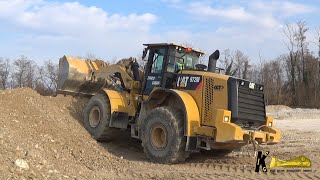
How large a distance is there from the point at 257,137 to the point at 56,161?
442 cm

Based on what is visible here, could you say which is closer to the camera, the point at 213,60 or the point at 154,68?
the point at 213,60

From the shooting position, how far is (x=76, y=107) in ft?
43.5

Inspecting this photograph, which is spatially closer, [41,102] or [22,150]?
[22,150]

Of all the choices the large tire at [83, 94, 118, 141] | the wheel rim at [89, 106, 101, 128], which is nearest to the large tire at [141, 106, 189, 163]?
the large tire at [83, 94, 118, 141]

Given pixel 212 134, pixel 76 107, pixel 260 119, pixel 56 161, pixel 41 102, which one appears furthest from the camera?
pixel 76 107

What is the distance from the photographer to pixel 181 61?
11.4 metres

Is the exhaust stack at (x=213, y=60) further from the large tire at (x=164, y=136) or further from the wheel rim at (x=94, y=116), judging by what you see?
the wheel rim at (x=94, y=116)

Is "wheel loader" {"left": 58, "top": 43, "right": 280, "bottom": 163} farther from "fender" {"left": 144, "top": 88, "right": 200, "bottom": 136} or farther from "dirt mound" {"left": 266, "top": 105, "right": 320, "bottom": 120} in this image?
"dirt mound" {"left": 266, "top": 105, "right": 320, "bottom": 120}

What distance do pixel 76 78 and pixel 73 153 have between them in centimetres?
428

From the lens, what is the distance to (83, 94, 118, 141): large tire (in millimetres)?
11844

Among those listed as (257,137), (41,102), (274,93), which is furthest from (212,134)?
(274,93)

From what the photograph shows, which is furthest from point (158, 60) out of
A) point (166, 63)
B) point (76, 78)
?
point (76, 78)

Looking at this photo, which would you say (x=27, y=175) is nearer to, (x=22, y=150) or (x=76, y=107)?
(x=22, y=150)

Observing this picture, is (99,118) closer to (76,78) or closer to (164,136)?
(76,78)
